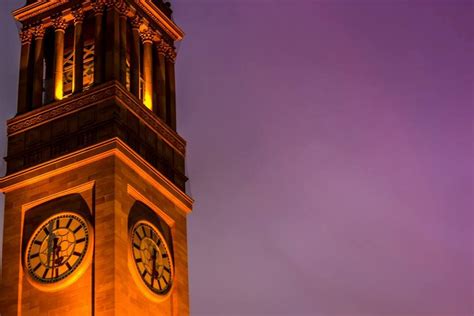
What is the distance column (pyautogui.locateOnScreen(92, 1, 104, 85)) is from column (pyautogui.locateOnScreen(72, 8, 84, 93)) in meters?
0.76

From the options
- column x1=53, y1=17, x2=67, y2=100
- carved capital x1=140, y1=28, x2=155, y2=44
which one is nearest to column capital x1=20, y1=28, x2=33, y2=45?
column x1=53, y1=17, x2=67, y2=100

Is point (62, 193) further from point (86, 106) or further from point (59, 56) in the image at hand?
point (59, 56)

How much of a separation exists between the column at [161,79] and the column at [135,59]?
1.68 metres

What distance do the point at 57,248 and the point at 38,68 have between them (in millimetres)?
10993

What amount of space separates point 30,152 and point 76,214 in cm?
483

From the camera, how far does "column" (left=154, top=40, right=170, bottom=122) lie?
213ft

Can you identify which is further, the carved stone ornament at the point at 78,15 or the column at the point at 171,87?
the column at the point at 171,87

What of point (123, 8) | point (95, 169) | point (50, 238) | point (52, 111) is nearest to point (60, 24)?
point (123, 8)

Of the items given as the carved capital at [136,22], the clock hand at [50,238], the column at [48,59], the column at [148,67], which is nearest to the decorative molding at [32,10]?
the column at [48,59]

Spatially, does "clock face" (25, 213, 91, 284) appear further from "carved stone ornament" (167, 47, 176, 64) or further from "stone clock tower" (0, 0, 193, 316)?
"carved stone ornament" (167, 47, 176, 64)

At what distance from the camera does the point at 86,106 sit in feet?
200

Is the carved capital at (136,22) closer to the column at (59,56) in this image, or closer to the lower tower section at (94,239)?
the column at (59,56)

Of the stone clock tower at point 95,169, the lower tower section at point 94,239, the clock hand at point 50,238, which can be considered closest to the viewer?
the lower tower section at point 94,239

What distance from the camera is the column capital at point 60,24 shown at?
213 ft
